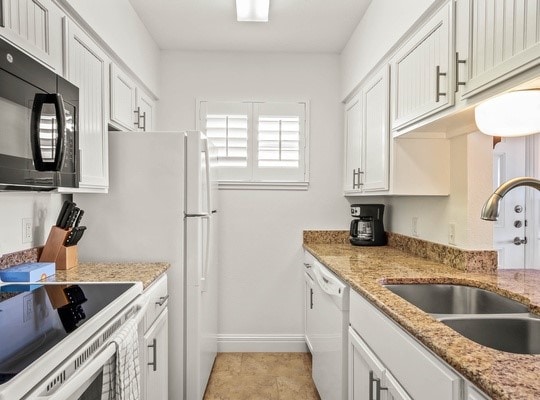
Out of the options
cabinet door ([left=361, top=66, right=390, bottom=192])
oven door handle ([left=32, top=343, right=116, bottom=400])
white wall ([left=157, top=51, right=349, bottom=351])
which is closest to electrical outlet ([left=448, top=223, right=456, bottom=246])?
cabinet door ([left=361, top=66, right=390, bottom=192])

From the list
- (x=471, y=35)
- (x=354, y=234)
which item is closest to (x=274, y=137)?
(x=354, y=234)

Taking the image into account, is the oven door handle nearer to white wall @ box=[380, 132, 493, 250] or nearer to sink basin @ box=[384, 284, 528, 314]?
sink basin @ box=[384, 284, 528, 314]

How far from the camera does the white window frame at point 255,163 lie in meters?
3.45

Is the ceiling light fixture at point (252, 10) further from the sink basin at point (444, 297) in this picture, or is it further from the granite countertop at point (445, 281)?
the sink basin at point (444, 297)

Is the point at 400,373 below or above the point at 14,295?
below

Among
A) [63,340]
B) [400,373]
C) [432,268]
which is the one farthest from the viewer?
[432,268]

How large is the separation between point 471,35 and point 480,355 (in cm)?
113

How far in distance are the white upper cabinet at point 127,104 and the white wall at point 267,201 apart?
433 mm

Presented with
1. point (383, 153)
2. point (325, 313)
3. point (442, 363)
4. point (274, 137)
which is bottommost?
point (325, 313)

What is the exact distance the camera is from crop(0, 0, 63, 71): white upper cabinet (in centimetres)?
136

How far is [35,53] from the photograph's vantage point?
5.00 ft

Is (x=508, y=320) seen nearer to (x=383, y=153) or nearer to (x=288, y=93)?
(x=383, y=153)

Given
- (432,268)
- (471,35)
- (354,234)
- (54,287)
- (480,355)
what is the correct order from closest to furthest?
(480,355) → (471,35) → (54,287) → (432,268) → (354,234)

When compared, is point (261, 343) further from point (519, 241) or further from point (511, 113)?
point (511, 113)
